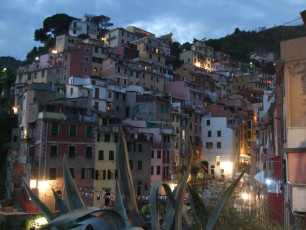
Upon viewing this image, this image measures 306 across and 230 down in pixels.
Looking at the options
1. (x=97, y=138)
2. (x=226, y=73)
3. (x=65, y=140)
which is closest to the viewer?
(x=65, y=140)

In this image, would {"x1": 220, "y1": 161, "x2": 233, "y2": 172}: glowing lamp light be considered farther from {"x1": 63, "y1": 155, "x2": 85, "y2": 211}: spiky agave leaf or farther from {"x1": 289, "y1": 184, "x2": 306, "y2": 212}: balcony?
{"x1": 63, "y1": 155, "x2": 85, "y2": 211}: spiky agave leaf

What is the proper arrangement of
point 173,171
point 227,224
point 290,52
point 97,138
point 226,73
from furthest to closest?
point 226,73, point 173,171, point 97,138, point 290,52, point 227,224

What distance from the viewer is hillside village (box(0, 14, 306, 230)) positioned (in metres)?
16.0

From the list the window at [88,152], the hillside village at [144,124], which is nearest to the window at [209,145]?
the hillside village at [144,124]

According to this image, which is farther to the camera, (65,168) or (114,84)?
(114,84)

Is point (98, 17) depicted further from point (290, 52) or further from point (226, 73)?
point (290, 52)

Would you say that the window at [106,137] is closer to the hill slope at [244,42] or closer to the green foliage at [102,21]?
the green foliage at [102,21]

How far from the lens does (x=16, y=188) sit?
39656 millimetres

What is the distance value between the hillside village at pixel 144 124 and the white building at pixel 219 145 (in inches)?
6.2

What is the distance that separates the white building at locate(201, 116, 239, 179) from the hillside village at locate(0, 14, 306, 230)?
0.52 feet

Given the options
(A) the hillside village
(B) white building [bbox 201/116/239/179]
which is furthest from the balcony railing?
(B) white building [bbox 201/116/239/179]

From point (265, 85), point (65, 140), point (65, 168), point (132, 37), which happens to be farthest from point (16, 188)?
point (265, 85)

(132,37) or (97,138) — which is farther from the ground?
(132,37)

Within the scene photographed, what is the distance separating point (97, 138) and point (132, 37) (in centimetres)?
4957
